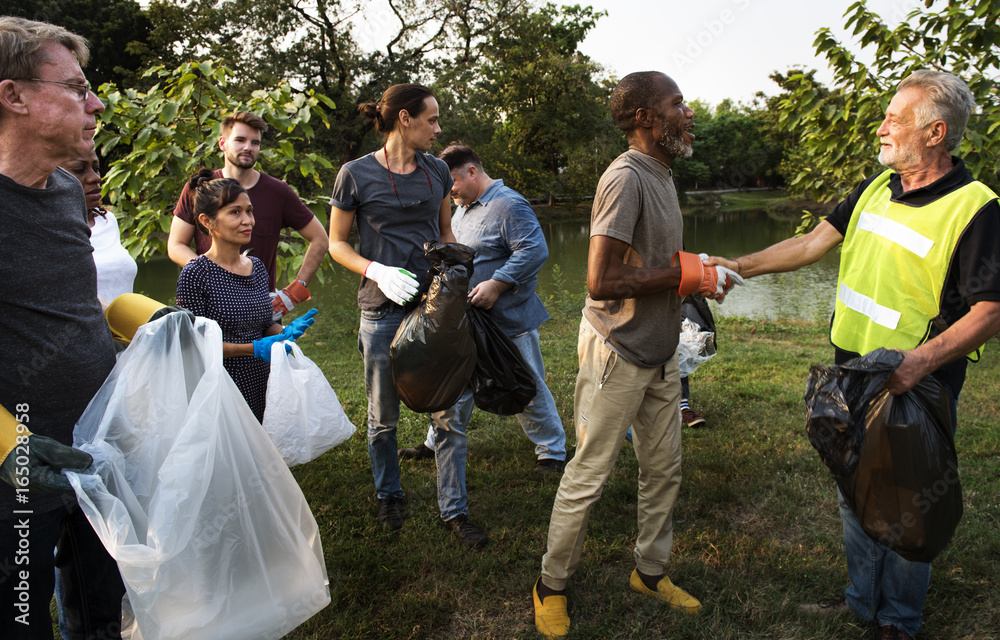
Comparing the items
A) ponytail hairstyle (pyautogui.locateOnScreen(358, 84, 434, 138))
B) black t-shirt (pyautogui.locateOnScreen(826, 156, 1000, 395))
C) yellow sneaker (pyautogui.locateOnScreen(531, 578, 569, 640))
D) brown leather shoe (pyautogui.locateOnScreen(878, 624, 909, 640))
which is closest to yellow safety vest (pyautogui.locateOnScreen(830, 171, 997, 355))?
black t-shirt (pyautogui.locateOnScreen(826, 156, 1000, 395))

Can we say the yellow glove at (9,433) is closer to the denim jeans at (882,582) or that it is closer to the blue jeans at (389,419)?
the blue jeans at (389,419)

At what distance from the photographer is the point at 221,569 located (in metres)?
1.74

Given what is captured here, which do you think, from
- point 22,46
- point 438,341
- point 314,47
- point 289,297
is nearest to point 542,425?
point 438,341

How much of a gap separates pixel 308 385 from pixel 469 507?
1.26 m

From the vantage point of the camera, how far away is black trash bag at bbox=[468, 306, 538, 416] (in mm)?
→ 2797

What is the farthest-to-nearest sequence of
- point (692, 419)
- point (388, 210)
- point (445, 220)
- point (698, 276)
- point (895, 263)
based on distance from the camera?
point (692, 419) → point (445, 220) → point (388, 210) → point (698, 276) → point (895, 263)

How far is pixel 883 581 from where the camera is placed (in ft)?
7.50

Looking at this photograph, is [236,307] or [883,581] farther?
[236,307]

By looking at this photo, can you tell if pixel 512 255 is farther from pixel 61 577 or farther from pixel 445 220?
pixel 61 577

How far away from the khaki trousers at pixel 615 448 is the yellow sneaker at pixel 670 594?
2.0 inches

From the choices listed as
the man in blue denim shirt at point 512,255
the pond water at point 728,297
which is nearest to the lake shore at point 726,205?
the pond water at point 728,297

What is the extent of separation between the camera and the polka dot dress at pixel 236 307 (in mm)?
2504

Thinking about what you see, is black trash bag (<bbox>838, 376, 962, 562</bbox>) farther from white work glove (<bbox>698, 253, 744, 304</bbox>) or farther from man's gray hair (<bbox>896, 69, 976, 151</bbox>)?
man's gray hair (<bbox>896, 69, 976, 151</bbox>)

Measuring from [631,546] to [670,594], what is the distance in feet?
1.33
